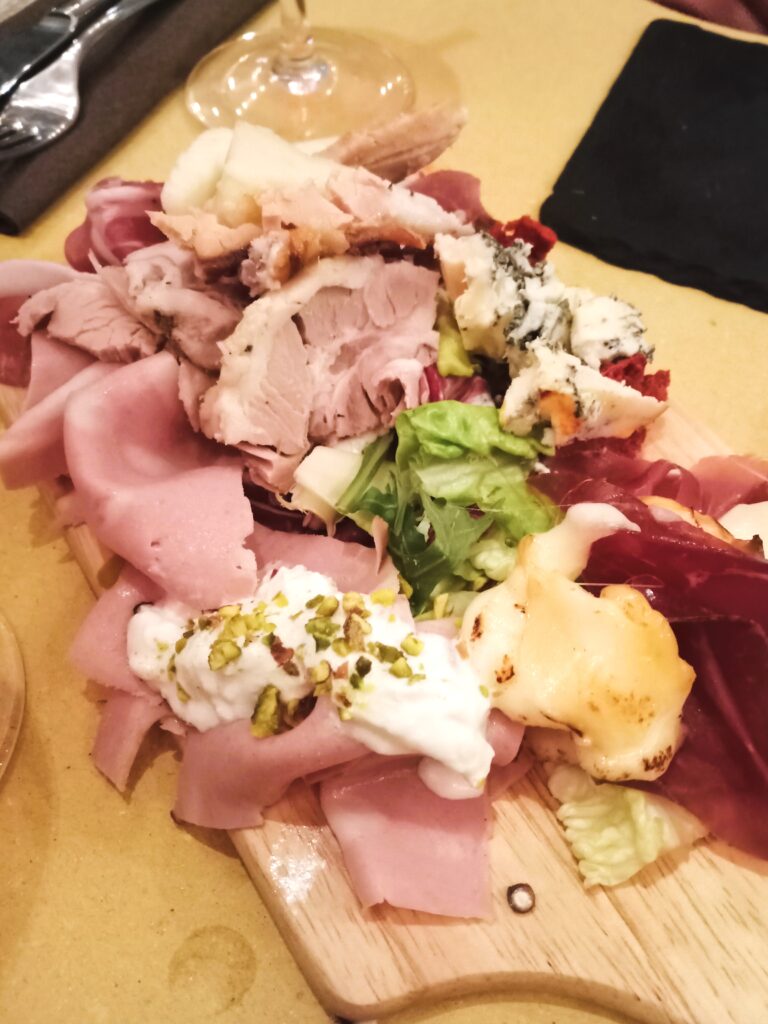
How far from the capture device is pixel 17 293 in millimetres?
1484

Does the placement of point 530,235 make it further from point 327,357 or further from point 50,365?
point 50,365

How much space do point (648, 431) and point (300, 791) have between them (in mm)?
801

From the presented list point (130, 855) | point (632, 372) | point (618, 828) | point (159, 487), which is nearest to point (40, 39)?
point (159, 487)

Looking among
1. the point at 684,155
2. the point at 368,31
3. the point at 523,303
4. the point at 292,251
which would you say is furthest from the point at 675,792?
the point at 368,31

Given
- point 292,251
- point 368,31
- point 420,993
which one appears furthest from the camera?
point 368,31

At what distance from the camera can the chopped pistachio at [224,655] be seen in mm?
1030

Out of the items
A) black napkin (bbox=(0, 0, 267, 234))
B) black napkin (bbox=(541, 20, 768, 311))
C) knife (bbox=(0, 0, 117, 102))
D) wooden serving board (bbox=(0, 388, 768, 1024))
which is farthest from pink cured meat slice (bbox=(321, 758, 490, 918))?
knife (bbox=(0, 0, 117, 102))

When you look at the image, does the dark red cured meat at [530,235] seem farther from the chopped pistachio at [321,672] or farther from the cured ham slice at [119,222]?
the chopped pistachio at [321,672]

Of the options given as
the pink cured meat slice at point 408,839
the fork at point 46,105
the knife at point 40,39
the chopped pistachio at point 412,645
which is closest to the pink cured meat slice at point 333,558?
the chopped pistachio at point 412,645

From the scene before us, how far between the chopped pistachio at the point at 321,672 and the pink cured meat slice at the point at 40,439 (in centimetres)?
58

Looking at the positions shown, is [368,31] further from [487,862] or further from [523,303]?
[487,862]

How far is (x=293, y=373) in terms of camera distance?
1.30m

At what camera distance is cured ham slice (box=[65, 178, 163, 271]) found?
1.54 metres

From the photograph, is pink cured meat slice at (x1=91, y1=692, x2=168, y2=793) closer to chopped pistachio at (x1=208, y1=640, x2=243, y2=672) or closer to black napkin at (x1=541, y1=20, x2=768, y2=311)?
chopped pistachio at (x1=208, y1=640, x2=243, y2=672)
